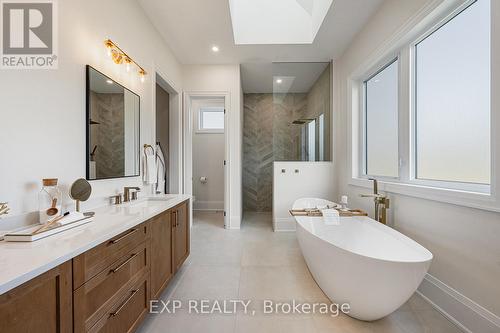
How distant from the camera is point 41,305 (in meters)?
0.75

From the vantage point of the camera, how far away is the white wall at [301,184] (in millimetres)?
3672

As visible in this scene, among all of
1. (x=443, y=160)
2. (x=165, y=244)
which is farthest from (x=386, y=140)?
(x=165, y=244)

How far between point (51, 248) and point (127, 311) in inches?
24.4

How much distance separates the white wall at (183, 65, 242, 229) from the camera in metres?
3.74

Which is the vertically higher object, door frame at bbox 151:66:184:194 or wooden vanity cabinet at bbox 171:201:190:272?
door frame at bbox 151:66:184:194

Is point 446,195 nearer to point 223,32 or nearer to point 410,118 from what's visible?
point 410,118

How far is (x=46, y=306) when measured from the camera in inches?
30.1

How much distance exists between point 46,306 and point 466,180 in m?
2.53

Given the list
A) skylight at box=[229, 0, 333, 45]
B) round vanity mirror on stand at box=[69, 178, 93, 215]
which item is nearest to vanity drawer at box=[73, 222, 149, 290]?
round vanity mirror on stand at box=[69, 178, 93, 215]

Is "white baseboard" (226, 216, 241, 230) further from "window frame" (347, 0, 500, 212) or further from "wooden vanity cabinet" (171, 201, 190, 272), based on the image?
"window frame" (347, 0, 500, 212)

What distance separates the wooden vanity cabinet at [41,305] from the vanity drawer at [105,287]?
0.05m

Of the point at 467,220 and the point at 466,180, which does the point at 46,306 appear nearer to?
the point at 467,220

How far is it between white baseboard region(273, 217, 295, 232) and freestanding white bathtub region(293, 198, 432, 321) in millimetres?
1523

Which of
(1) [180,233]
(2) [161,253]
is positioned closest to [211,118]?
(1) [180,233]
